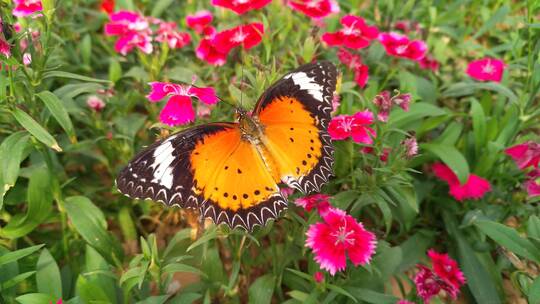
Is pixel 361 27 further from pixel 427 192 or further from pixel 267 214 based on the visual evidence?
pixel 267 214

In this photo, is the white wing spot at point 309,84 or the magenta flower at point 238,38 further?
the magenta flower at point 238,38

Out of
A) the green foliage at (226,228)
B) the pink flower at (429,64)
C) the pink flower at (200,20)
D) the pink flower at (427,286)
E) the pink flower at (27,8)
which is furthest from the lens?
the pink flower at (429,64)

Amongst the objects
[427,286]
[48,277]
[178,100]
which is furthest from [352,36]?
[48,277]

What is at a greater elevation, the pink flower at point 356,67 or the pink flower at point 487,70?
the pink flower at point 356,67

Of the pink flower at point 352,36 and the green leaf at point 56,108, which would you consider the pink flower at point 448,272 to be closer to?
the pink flower at point 352,36

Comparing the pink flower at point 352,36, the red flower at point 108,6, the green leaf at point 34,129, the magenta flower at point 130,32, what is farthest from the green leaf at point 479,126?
the red flower at point 108,6

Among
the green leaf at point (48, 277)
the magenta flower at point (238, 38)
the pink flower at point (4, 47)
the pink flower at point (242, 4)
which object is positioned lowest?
the green leaf at point (48, 277)

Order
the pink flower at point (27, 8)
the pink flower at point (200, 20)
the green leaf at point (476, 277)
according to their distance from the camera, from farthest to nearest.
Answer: the pink flower at point (200, 20) → the green leaf at point (476, 277) → the pink flower at point (27, 8)

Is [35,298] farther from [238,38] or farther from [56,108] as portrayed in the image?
[238,38]
